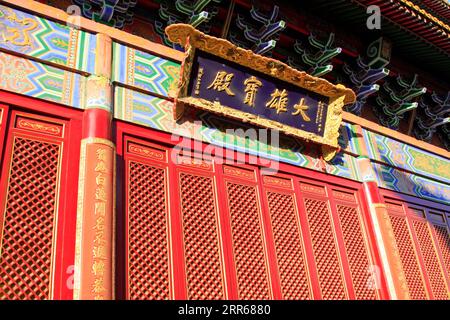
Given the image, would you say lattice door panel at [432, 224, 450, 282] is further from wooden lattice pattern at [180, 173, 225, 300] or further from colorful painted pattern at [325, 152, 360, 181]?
wooden lattice pattern at [180, 173, 225, 300]

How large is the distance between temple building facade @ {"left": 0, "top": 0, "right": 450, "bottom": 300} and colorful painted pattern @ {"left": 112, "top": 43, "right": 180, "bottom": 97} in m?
0.02

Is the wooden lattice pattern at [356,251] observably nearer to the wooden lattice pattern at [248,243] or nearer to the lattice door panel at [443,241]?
the wooden lattice pattern at [248,243]

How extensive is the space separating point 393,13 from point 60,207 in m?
5.10

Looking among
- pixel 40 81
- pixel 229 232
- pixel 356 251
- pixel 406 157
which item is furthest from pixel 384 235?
pixel 40 81

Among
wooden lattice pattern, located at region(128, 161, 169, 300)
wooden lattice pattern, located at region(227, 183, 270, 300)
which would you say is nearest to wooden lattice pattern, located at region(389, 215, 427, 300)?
wooden lattice pattern, located at region(227, 183, 270, 300)

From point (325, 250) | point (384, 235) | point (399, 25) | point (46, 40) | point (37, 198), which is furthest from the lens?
point (399, 25)

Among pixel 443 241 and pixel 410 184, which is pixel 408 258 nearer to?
pixel 443 241

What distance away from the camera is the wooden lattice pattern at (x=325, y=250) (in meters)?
5.44

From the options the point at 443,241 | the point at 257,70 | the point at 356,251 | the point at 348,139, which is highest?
the point at 257,70

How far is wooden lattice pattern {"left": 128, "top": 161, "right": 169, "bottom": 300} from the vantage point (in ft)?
13.6

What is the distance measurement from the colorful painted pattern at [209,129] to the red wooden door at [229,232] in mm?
165

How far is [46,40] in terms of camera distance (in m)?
4.70

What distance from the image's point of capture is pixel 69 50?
4.80 m

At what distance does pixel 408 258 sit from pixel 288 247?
2.31 m
